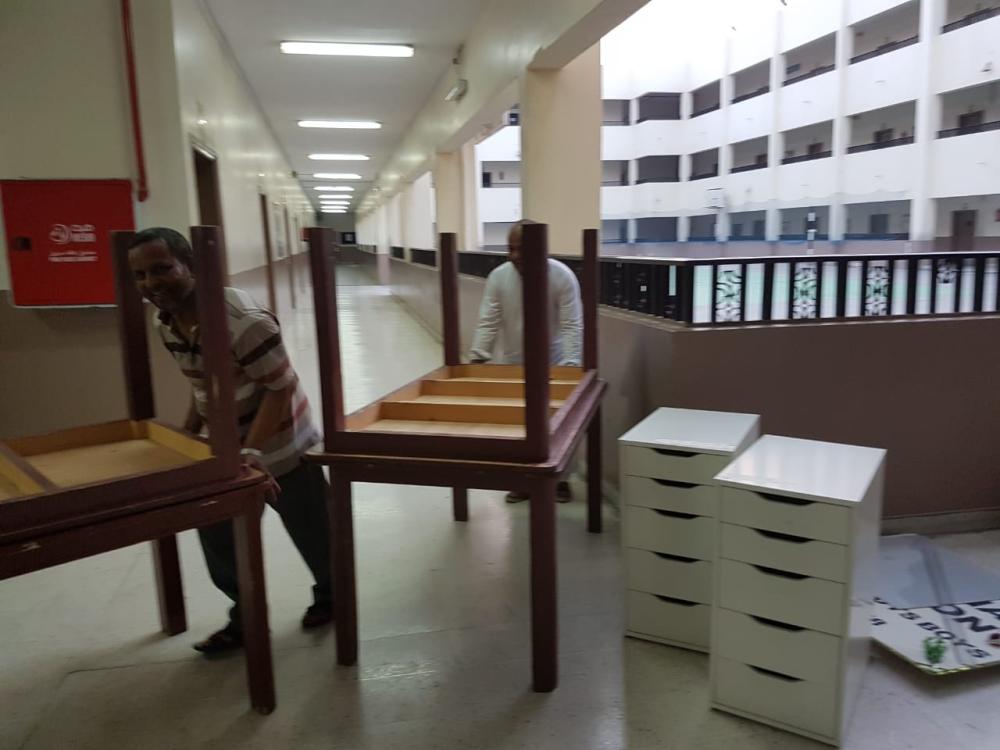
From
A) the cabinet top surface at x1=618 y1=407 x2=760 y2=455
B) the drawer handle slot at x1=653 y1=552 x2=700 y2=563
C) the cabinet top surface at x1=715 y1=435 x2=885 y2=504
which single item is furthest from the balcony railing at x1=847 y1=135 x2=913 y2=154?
the drawer handle slot at x1=653 y1=552 x2=700 y2=563

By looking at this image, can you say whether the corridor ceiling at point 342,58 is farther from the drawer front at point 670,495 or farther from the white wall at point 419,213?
the drawer front at point 670,495

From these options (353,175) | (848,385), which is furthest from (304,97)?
(353,175)

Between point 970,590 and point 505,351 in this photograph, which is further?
point 505,351

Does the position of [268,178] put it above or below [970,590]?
above

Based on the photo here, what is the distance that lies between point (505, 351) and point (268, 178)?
24.2ft

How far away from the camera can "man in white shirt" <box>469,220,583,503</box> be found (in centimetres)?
345

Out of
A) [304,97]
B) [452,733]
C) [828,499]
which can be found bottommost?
[452,733]

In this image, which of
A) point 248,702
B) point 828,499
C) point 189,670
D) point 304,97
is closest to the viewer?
point 828,499

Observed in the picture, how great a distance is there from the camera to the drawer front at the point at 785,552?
1.82 m

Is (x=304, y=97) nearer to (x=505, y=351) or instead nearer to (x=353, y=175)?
(x=505, y=351)

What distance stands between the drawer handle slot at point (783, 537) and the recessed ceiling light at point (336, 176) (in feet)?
58.4

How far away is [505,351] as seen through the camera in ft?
12.2

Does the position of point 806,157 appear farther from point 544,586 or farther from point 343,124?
point 544,586

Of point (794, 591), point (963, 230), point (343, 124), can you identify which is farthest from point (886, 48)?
point (794, 591)
